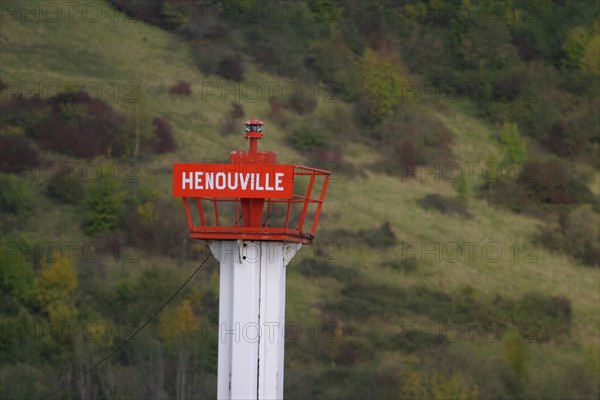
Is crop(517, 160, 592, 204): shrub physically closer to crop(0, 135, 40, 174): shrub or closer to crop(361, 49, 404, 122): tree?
crop(361, 49, 404, 122): tree

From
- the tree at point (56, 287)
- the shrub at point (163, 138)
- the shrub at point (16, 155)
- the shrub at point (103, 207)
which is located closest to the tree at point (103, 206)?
the shrub at point (103, 207)

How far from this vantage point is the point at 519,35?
11719cm

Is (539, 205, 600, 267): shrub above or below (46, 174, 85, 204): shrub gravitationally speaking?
below

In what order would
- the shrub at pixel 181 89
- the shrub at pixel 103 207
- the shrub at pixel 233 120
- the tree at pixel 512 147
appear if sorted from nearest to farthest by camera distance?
the shrub at pixel 103 207
the shrub at pixel 233 120
the shrub at pixel 181 89
the tree at pixel 512 147

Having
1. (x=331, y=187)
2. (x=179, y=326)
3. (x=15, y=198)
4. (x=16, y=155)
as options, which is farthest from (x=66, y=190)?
(x=179, y=326)

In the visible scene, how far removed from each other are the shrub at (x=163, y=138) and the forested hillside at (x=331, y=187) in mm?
240

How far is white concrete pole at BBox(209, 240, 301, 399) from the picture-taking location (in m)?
30.1

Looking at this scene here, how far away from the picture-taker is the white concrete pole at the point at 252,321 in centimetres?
3011

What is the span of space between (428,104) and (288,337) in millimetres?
39821

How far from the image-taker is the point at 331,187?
89812 millimetres

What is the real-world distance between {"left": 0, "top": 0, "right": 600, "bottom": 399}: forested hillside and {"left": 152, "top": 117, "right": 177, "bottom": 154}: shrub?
0.24m

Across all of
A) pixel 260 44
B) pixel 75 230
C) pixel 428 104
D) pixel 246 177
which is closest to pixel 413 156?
pixel 428 104

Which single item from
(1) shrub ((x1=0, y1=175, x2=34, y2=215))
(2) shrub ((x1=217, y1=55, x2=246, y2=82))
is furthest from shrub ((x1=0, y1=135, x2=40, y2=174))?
(2) shrub ((x1=217, y1=55, x2=246, y2=82))

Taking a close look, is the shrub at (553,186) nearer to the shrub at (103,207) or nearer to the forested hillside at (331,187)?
the forested hillside at (331,187)
